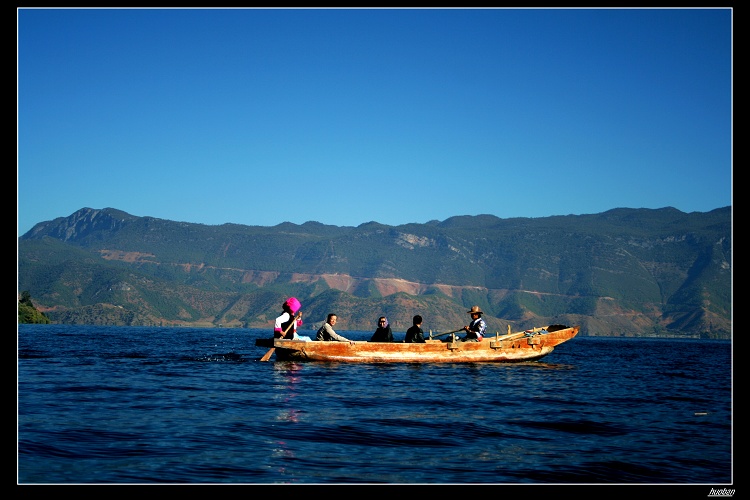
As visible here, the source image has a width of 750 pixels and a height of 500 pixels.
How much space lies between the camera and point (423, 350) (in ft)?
123

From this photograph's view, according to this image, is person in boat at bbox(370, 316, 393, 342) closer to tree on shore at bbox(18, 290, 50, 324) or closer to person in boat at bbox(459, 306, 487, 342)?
person in boat at bbox(459, 306, 487, 342)

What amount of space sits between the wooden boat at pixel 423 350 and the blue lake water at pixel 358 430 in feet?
15.1

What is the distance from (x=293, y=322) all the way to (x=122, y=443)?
20.4 metres

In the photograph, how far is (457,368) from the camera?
3641 cm

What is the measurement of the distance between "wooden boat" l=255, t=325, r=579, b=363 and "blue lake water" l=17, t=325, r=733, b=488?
4.61 m

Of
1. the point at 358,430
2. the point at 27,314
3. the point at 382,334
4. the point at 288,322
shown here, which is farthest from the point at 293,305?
the point at 27,314

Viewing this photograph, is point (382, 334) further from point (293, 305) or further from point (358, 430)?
point (358, 430)

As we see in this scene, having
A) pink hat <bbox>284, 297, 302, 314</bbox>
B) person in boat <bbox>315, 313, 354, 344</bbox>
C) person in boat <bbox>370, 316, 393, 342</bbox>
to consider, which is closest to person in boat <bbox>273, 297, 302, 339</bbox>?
pink hat <bbox>284, 297, 302, 314</bbox>

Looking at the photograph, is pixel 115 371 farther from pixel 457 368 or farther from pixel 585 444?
pixel 585 444

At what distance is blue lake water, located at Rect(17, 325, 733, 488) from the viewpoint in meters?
13.9

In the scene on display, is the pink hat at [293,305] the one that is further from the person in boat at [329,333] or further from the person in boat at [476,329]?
the person in boat at [476,329]

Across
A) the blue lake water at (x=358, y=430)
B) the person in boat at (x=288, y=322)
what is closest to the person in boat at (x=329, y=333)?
the person in boat at (x=288, y=322)

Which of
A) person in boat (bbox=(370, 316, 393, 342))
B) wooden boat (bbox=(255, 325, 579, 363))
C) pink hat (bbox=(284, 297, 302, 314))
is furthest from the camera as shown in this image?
person in boat (bbox=(370, 316, 393, 342))

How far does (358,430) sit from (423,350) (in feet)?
64.5
